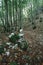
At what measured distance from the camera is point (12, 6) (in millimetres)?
11430

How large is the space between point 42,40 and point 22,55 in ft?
7.24

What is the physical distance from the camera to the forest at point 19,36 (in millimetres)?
8281

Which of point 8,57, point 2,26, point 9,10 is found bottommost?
point 8,57

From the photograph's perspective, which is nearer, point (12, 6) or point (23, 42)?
point (23, 42)

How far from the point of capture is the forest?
27.2 feet

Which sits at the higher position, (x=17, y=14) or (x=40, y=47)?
(x=17, y=14)

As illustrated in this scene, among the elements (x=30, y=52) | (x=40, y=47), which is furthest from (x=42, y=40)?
(x=30, y=52)

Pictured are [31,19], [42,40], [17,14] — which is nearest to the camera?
[42,40]

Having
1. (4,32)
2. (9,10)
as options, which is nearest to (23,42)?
(4,32)

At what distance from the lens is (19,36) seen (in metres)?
9.95

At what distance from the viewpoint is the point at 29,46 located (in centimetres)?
945

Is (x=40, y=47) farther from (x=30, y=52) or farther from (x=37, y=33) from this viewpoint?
(x=37, y=33)

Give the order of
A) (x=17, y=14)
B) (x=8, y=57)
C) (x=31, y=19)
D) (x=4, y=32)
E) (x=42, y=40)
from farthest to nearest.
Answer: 1. (x=31, y=19)
2. (x=17, y=14)
3. (x=4, y=32)
4. (x=42, y=40)
5. (x=8, y=57)

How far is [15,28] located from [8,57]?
3587 millimetres
